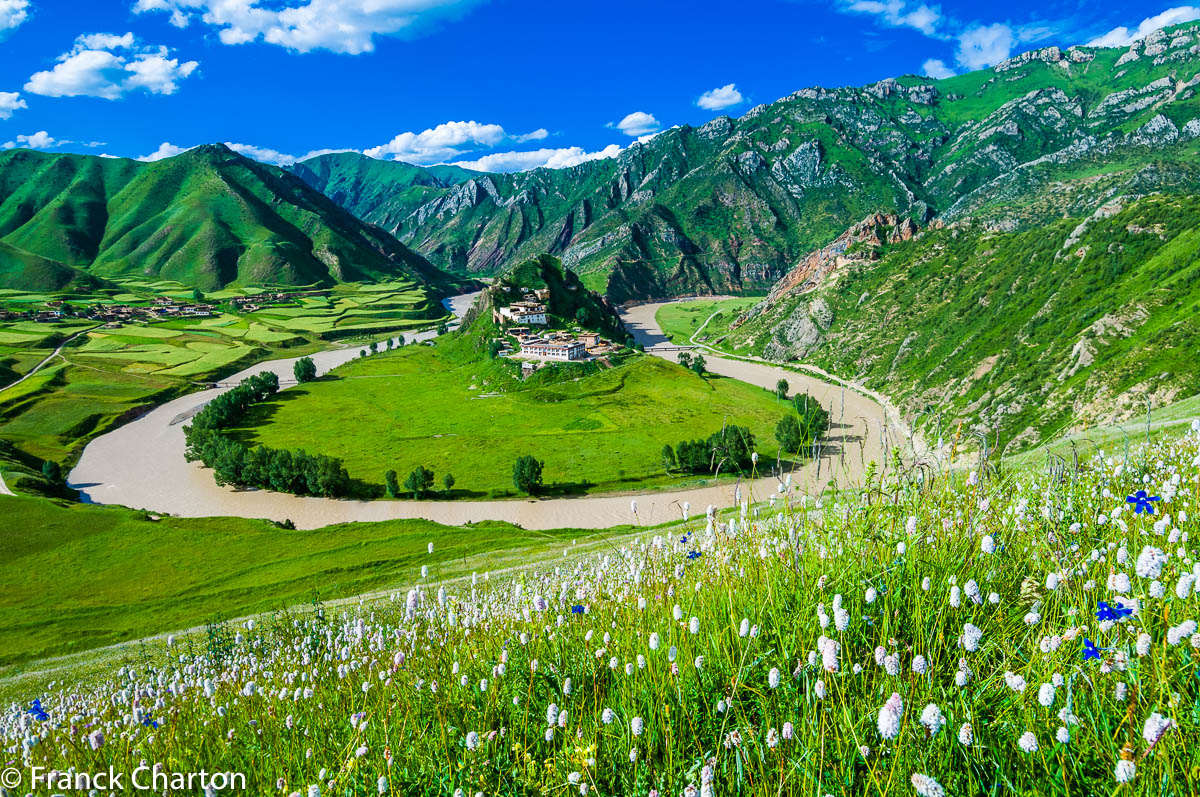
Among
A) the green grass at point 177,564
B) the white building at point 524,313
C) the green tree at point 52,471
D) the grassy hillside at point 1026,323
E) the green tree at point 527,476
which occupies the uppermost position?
the white building at point 524,313

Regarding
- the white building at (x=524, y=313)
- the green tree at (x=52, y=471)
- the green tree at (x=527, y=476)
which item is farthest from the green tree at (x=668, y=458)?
the white building at (x=524, y=313)

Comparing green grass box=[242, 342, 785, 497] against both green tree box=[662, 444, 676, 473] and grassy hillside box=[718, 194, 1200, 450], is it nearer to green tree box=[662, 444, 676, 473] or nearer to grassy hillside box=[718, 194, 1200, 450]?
green tree box=[662, 444, 676, 473]

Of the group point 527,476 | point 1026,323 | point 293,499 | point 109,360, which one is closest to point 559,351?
point 527,476

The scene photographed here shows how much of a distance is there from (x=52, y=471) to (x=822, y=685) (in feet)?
318

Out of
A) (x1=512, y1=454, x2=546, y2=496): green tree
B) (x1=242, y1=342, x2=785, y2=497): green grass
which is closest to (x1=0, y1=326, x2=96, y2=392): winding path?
(x1=242, y1=342, x2=785, y2=497): green grass

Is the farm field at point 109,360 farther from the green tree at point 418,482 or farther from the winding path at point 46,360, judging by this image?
the green tree at point 418,482

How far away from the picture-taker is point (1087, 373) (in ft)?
191

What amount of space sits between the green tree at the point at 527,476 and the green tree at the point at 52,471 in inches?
2250

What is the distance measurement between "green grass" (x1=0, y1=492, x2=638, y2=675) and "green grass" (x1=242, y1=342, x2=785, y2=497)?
60.2 feet

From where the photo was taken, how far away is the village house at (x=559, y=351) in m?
118

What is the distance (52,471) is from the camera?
2734 inches

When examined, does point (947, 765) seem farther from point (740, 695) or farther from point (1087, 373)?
point (1087, 373)

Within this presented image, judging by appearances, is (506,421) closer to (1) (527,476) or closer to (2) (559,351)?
(1) (527,476)

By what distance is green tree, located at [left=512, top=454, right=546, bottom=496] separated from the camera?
6550 centimetres
